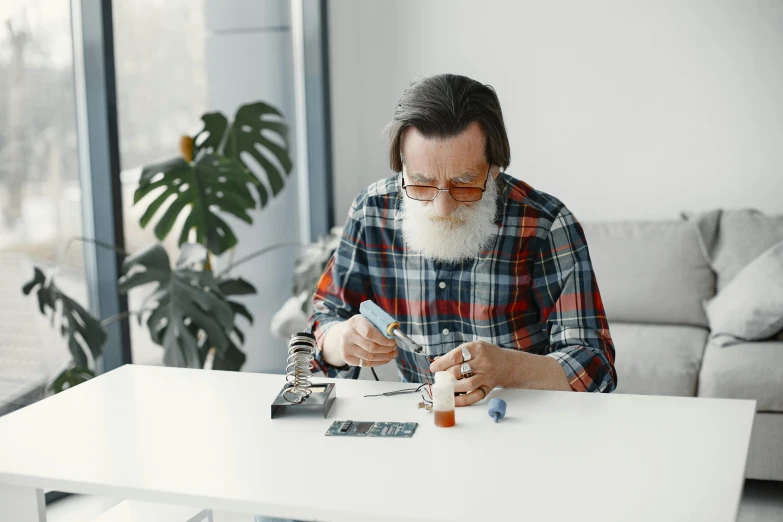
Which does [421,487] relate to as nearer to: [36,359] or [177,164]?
[177,164]

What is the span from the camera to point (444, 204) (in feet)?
5.41

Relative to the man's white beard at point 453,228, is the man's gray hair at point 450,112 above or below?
above

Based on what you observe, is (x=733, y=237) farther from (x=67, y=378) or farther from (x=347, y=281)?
(x=67, y=378)

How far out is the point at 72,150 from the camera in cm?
283

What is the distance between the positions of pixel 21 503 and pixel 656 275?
279 centimetres

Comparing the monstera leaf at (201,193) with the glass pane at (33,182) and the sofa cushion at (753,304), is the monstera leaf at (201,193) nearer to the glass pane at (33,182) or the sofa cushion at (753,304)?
the glass pane at (33,182)

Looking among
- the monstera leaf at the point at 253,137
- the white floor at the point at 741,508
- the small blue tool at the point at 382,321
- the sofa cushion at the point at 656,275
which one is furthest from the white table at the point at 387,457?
the sofa cushion at the point at 656,275

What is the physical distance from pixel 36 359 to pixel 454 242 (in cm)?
177

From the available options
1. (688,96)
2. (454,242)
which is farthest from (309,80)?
(454,242)

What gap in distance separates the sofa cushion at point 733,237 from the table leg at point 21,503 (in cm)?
286

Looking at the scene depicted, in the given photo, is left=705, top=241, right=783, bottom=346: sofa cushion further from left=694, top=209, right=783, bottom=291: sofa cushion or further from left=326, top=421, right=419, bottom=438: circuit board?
left=326, top=421, right=419, bottom=438: circuit board

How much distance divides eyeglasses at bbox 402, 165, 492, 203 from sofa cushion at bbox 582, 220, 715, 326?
2014mm

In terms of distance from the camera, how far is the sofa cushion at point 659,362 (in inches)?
114

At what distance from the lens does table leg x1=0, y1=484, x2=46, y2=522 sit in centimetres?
130
